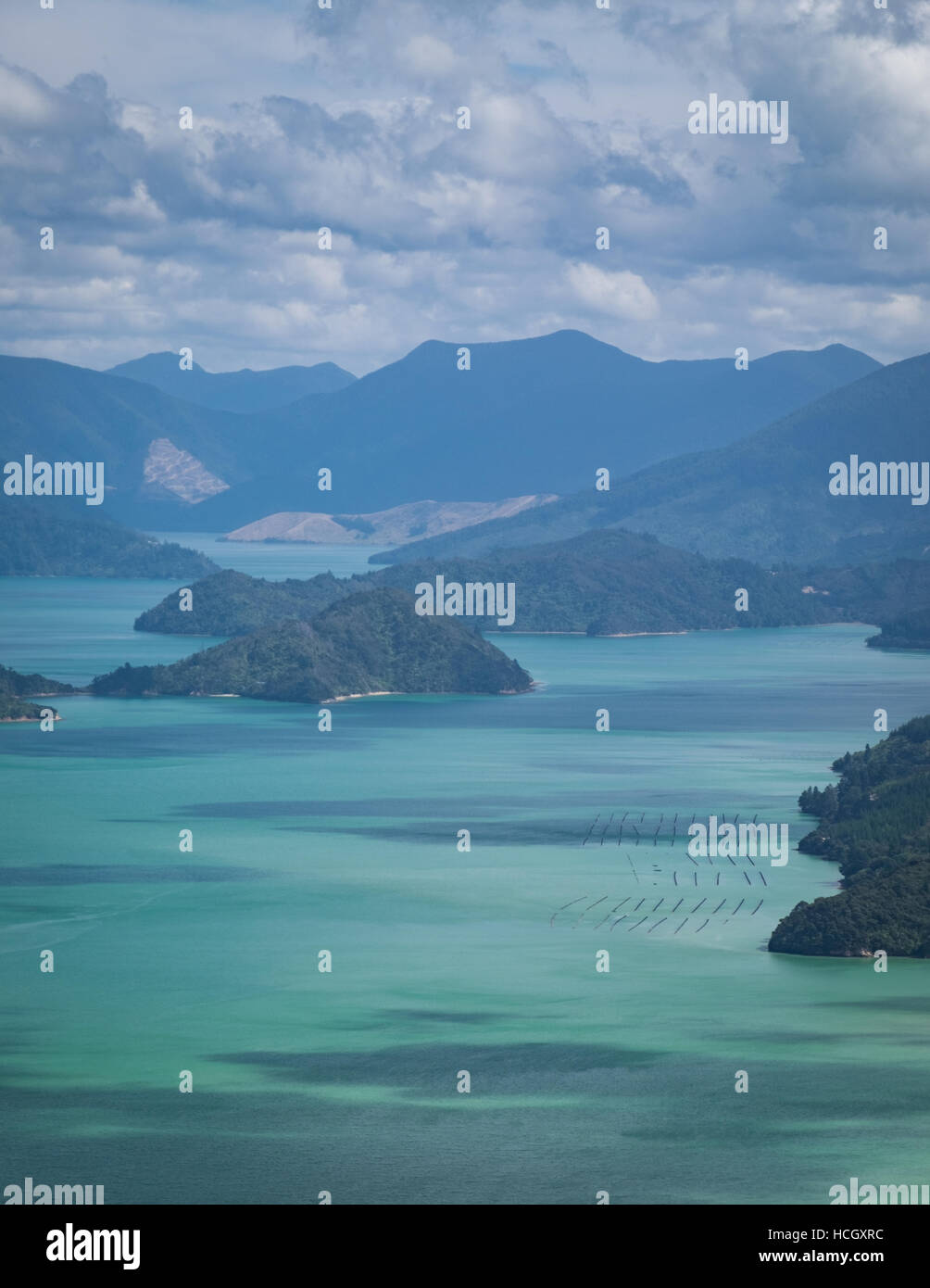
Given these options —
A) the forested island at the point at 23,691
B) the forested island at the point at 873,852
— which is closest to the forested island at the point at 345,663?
the forested island at the point at 23,691

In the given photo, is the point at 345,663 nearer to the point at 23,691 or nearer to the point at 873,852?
the point at 23,691

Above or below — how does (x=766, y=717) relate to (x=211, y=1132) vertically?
above

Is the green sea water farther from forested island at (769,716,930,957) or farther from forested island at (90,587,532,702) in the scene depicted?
forested island at (90,587,532,702)

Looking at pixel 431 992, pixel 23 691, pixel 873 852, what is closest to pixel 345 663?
pixel 23 691

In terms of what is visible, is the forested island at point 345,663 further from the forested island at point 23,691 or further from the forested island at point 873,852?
the forested island at point 873,852

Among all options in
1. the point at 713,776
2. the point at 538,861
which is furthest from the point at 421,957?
the point at 713,776
